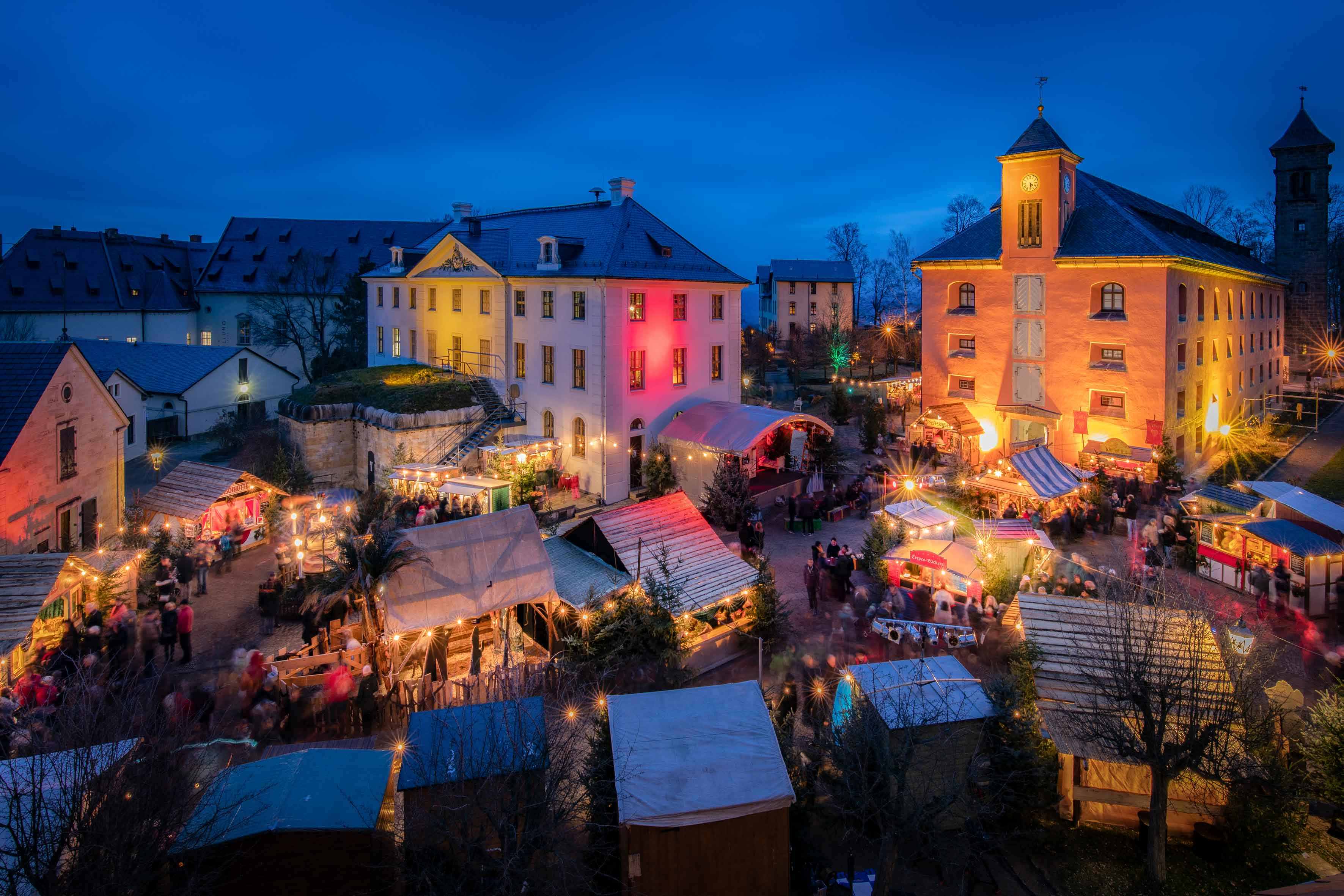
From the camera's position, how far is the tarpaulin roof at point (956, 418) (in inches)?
1244

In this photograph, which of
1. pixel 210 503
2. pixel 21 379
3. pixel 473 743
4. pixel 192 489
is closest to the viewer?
pixel 473 743

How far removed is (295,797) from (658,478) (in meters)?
18.3

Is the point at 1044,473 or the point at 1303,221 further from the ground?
the point at 1303,221

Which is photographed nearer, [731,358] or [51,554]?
[51,554]

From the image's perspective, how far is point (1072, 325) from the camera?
29188 mm

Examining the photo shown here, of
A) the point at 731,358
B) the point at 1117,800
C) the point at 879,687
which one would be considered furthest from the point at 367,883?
the point at 731,358

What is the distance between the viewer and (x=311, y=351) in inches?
2036

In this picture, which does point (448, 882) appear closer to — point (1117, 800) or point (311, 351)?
point (1117, 800)

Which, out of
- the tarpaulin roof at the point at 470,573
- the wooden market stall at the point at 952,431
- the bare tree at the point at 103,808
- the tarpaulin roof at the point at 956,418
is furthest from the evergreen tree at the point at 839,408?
the bare tree at the point at 103,808

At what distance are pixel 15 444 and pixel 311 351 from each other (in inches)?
1443

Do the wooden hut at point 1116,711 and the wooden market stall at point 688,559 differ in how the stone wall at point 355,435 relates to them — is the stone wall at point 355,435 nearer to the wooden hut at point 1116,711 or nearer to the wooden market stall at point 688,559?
the wooden market stall at point 688,559

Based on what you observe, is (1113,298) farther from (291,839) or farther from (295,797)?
(291,839)

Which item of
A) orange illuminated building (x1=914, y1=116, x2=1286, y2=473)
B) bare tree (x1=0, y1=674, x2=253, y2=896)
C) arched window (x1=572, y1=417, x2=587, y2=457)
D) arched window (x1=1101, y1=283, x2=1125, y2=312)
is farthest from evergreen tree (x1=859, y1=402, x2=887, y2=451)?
bare tree (x1=0, y1=674, x2=253, y2=896)

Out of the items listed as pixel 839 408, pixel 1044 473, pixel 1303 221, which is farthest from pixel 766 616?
pixel 1303 221
